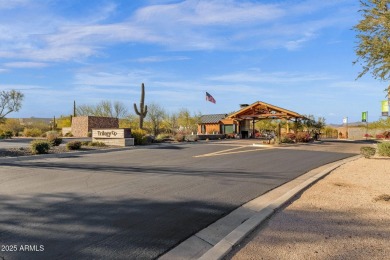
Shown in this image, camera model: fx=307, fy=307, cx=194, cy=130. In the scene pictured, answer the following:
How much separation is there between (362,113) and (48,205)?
5343 cm

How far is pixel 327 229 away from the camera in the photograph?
4.70m

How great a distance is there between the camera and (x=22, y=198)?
253 inches

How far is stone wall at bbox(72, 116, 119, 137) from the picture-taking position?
37.4m

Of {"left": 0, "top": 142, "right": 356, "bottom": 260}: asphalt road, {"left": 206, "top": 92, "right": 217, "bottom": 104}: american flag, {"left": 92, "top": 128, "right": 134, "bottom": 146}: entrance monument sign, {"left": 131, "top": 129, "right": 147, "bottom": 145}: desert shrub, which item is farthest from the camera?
{"left": 206, "top": 92, "right": 217, "bottom": 104}: american flag

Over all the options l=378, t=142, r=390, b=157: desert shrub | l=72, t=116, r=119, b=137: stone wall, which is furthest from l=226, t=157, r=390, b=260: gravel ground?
l=72, t=116, r=119, b=137: stone wall

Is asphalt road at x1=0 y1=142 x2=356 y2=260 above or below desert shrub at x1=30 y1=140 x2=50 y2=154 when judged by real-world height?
below

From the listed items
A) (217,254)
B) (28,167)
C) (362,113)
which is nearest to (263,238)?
(217,254)

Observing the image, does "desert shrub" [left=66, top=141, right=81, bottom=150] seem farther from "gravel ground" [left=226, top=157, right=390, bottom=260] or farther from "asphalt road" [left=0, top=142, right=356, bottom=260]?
"gravel ground" [left=226, top=157, right=390, bottom=260]

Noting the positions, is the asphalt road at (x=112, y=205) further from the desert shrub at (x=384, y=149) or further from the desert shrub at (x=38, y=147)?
the desert shrub at (x=384, y=149)

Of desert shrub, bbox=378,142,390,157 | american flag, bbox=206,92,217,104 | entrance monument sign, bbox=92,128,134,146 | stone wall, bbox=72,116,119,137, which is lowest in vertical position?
desert shrub, bbox=378,142,390,157

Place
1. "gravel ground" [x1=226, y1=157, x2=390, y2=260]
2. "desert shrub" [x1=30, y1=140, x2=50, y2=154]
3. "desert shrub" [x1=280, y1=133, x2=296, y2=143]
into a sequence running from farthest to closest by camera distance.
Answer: "desert shrub" [x1=280, y1=133, x2=296, y2=143], "desert shrub" [x1=30, y1=140, x2=50, y2=154], "gravel ground" [x1=226, y1=157, x2=390, y2=260]

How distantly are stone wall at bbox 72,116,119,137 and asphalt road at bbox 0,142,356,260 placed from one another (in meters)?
27.5

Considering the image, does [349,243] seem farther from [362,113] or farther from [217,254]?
[362,113]

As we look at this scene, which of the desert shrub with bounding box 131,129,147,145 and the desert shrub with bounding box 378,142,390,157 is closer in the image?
the desert shrub with bounding box 378,142,390,157
